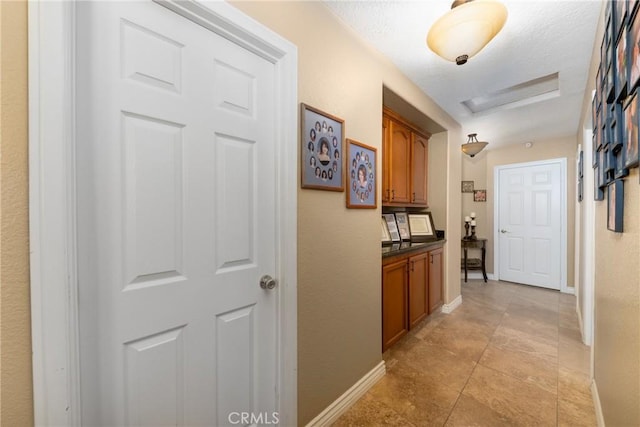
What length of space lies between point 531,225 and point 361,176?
404 centimetres

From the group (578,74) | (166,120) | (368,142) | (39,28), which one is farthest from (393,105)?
(39,28)

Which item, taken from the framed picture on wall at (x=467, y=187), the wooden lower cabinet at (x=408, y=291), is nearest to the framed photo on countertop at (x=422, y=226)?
the wooden lower cabinet at (x=408, y=291)

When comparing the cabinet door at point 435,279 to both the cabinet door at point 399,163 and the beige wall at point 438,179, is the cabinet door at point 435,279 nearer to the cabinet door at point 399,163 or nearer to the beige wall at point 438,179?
the beige wall at point 438,179

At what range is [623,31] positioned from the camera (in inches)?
32.6

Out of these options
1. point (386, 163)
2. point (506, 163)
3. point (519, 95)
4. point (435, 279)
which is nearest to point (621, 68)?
point (386, 163)

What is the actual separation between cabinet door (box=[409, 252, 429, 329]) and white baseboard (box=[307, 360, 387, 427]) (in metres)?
0.71

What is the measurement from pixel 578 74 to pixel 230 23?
2720 mm

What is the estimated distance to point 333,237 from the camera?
4.99 feet

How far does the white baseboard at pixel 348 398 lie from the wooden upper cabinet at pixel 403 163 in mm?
1455

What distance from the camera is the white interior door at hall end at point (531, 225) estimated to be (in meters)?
3.99

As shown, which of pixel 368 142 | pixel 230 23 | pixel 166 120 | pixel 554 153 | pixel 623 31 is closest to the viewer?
pixel 623 31

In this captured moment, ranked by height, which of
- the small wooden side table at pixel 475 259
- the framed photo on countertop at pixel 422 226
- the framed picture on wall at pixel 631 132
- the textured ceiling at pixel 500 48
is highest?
the textured ceiling at pixel 500 48

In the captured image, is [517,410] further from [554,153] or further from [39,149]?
[554,153]

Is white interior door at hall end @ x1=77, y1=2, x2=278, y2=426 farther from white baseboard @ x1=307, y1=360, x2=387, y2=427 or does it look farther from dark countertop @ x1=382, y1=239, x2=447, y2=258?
dark countertop @ x1=382, y1=239, x2=447, y2=258
